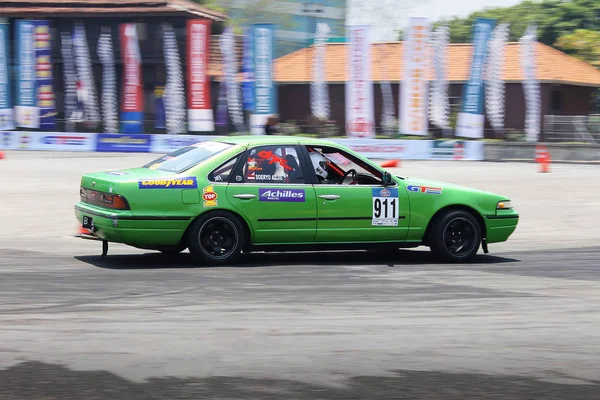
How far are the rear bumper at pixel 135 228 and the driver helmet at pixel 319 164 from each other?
5.17 feet

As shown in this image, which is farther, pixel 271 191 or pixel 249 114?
pixel 249 114

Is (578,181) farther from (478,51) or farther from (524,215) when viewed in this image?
(478,51)

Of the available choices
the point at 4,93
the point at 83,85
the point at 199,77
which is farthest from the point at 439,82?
the point at 4,93

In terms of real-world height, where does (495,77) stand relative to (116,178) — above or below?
above

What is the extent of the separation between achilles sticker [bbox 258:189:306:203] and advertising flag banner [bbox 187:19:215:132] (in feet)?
101

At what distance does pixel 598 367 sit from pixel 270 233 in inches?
185

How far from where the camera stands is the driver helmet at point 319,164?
411 inches

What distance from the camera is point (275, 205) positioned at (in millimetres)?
10125

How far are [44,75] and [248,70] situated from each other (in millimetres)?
9977

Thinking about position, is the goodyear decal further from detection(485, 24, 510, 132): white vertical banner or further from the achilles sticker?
detection(485, 24, 510, 132): white vertical banner

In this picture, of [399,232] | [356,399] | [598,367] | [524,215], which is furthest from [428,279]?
[524,215]

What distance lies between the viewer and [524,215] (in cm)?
1709

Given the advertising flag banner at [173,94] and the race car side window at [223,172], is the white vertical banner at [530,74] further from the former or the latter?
the race car side window at [223,172]

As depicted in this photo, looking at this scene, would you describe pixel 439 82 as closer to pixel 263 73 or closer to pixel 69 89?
pixel 263 73
